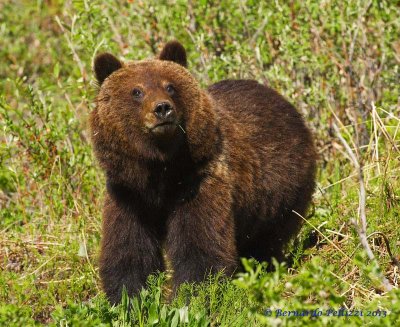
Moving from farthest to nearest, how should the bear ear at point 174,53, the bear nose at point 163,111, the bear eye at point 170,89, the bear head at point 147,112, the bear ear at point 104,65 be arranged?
the bear ear at point 174,53 < the bear ear at point 104,65 < the bear eye at point 170,89 < the bear head at point 147,112 < the bear nose at point 163,111

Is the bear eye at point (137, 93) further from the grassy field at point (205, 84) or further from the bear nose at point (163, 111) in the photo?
the grassy field at point (205, 84)

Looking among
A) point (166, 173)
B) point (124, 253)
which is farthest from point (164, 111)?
point (124, 253)

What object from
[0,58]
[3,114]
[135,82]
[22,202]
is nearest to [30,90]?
[3,114]

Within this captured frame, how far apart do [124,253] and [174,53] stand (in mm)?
1447

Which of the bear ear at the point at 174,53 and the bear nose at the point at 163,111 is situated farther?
the bear ear at the point at 174,53

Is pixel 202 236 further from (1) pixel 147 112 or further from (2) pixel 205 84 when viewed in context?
(2) pixel 205 84

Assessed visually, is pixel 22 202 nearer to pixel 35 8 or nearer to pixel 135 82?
pixel 135 82

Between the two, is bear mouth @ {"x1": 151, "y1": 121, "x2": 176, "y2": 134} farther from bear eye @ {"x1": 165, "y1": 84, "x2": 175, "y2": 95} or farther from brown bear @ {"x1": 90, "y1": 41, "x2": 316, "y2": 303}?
bear eye @ {"x1": 165, "y1": 84, "x2": 175, "y2": 95}

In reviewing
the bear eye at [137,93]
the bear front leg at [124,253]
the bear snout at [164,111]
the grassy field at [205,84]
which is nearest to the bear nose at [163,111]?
the bear snout at [164,111]

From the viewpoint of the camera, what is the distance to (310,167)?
674 centimetres

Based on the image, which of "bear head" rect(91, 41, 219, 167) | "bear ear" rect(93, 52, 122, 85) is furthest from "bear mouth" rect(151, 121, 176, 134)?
"bear ear" rect(93, 52, 122, 85)

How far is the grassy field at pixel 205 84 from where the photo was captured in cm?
541

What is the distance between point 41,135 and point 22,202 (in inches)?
24.1

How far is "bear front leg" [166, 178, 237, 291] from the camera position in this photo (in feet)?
18.4
